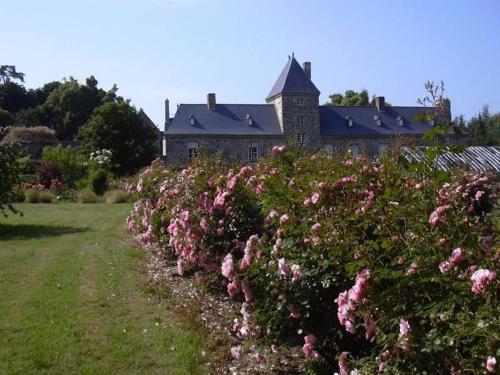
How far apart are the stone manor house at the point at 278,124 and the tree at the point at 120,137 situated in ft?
15.4

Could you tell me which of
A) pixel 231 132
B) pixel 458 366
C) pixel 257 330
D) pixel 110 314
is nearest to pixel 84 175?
pixel 231 132

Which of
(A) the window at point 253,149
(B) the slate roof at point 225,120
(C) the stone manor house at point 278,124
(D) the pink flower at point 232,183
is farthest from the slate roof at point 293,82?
(D) the pink flower at point 232,183

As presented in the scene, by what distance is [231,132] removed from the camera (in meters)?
42.4

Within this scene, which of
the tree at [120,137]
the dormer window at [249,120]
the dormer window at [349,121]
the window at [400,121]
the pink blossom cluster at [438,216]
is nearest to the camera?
the pink blossom cluster at [438,216]

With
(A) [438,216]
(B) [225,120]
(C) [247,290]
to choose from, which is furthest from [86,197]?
(B) [225,120]

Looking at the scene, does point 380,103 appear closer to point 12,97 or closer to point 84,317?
point 12,97

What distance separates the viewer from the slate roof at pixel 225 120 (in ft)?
138

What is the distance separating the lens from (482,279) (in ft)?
6.18

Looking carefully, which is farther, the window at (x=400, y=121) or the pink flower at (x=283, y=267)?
the window at (x=400, y=121)

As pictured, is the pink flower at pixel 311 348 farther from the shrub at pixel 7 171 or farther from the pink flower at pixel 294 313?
the shrub at pixel 7 171

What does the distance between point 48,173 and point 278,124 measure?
74.6ft

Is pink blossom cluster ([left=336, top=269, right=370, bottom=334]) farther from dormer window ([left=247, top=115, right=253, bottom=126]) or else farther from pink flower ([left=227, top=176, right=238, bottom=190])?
dormer window ([left=247, top=115, right=253, bottom=126])

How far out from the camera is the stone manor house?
42.0 meters

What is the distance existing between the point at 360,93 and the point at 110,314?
55.4 meters
